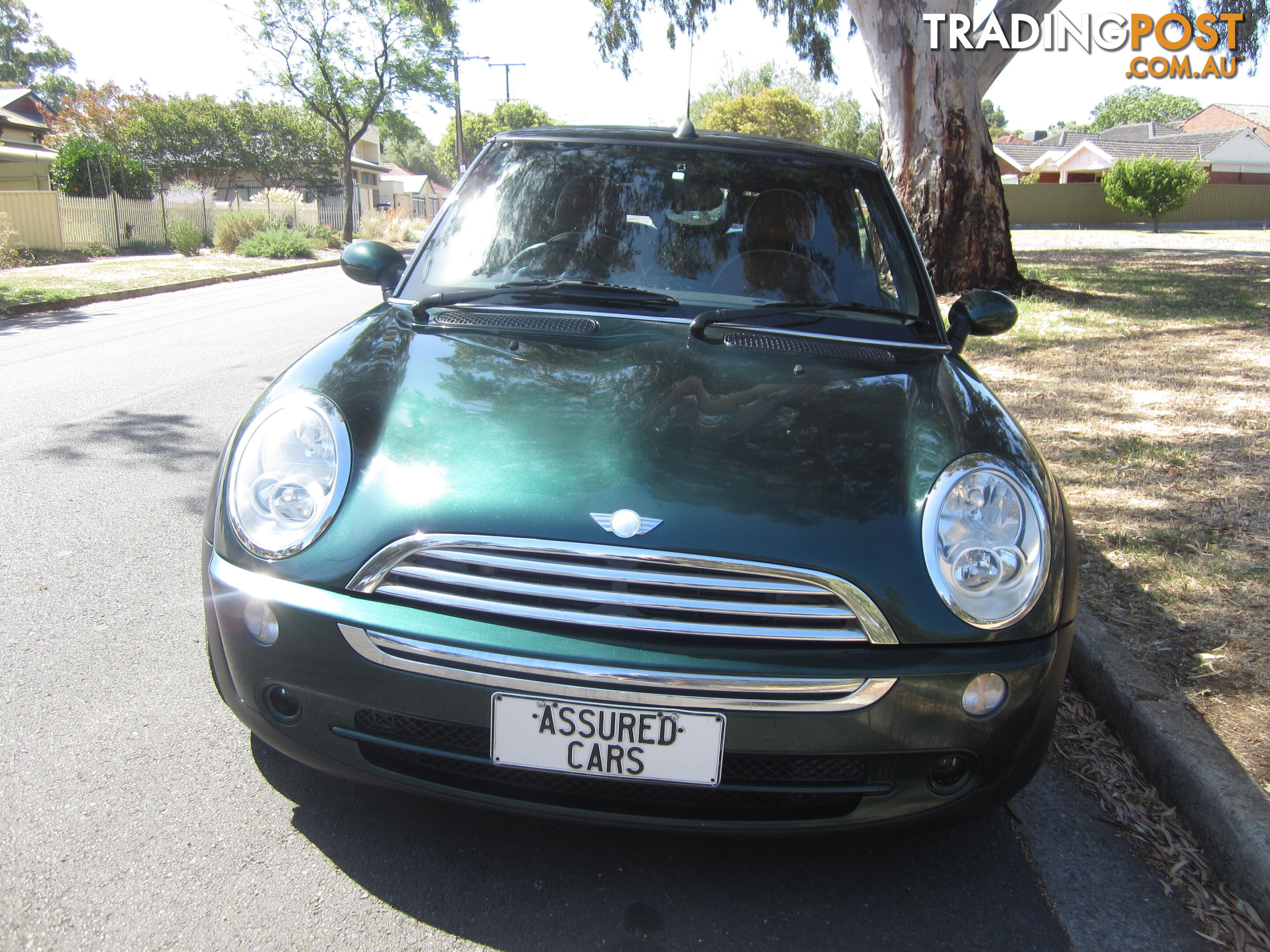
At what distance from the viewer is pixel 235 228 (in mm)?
25250

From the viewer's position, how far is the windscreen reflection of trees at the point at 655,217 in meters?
2.95

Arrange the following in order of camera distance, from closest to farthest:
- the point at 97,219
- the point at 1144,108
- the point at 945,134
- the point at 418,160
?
the point at 945,134 → the point at 97,219 → the point at 1144,108 → the point at 418,160

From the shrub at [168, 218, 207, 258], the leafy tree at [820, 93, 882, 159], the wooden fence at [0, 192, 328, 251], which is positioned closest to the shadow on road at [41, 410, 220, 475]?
the wooden fence at [0, 192, 328, 251]

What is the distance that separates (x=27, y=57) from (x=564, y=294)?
275 feet

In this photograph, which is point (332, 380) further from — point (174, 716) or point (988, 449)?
point (988, 449)

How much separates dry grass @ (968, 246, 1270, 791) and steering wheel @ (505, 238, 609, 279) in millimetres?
1936

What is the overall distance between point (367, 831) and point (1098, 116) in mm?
147550

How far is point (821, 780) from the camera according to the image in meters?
1.84

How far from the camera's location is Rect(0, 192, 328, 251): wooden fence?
20.0m

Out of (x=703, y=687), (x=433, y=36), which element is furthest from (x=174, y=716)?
(x=433, y=36)

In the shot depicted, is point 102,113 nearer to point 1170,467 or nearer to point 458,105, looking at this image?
point 458,105

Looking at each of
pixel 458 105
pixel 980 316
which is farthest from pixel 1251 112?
pixel 980 316

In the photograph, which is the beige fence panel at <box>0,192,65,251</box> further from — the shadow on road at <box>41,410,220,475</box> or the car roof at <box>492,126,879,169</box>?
the car roof at <box>492,126,879,169</box>

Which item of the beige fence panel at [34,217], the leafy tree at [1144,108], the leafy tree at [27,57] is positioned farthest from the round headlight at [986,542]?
the leafy tree at [1144,108]
